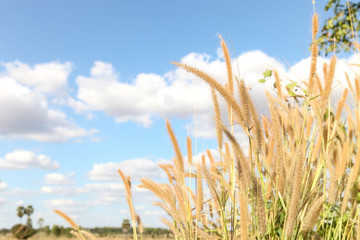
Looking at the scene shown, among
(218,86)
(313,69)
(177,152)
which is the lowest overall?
(177,152)

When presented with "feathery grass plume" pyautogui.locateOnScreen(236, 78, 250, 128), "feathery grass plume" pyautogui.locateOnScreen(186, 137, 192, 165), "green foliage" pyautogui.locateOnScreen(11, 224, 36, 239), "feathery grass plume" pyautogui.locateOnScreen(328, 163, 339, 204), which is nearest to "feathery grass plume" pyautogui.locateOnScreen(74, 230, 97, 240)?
"feathery grass plume" pyautogui.locateOnScreen(186, 137, 192, 165)

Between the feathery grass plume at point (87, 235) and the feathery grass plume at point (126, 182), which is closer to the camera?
the feathery grass plume at point (87, 235)

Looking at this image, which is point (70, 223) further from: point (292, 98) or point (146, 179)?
point (292, 98)

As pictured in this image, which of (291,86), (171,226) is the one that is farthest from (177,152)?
(291,86)

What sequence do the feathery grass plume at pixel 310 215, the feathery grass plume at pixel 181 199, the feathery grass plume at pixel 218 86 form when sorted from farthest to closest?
the feathery grass plume at pixel 181 199
the feathery grass plume at pixel 310 215
the feathery grass plume at pixel 218 86

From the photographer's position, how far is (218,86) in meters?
1.38

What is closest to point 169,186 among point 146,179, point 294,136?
point 146,179

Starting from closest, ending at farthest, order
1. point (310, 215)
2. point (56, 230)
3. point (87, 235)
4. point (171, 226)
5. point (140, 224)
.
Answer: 1. point (310, 215)
2. point (87, 235)
3. point (171, 226)
4. point (140, 224)
5. point (56, 230)

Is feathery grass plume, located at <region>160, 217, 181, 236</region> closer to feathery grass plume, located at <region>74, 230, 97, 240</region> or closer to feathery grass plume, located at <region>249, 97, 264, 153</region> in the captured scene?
feathery grass plume, located at <region>74, 230, 97, 240</region>

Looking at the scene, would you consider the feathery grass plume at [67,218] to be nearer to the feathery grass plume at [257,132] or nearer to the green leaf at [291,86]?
the feathery grass plume at [257,132]

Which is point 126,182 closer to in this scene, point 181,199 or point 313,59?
point 181,199

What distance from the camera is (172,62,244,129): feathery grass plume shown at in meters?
1.38

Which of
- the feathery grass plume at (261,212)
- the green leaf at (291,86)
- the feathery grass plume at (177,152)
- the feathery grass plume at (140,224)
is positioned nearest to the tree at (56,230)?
the feathery grass plume at (140,224)

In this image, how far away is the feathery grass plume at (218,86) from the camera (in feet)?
4.54
